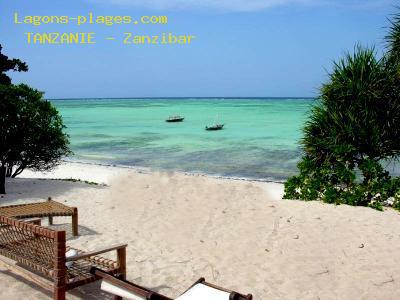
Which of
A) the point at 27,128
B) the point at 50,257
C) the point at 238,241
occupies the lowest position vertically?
the point at 238,241

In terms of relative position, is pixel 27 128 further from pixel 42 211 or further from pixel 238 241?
pixel 238 241

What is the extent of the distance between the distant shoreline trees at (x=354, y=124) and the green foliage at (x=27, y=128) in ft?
28.7

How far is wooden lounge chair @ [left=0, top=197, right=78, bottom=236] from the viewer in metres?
8.35

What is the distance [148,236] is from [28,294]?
342 centimetres

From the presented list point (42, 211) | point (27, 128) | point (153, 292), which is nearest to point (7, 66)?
point (27, 128)

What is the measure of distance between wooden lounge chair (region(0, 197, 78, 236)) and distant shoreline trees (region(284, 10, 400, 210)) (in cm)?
639

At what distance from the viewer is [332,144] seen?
1280 cm

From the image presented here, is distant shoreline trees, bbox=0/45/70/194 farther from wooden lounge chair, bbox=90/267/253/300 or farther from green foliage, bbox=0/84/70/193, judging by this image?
wooden lounge chair, bbox=90/267/253/300

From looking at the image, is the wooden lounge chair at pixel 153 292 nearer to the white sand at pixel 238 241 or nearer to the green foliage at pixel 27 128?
the white sand at pixel 238 241

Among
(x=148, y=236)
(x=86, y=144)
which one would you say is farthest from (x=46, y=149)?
(x=86, y=144)

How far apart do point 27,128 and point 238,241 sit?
9.61 m

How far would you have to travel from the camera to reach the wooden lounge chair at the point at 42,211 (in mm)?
8352

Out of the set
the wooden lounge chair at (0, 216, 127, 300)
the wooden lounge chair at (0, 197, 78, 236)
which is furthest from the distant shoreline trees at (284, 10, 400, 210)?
the wooden lounge chair at (0, 216, 127, 300)

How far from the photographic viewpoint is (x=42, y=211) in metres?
8.73
